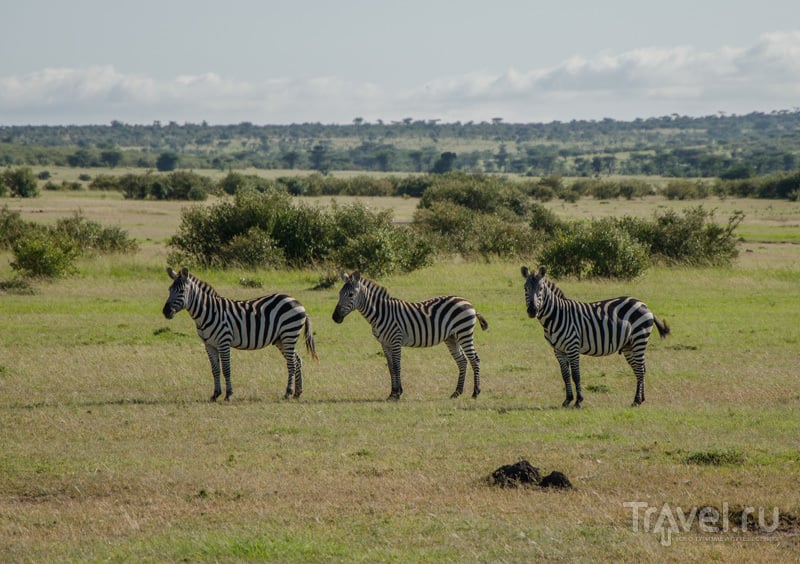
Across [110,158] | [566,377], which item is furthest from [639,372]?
[110,158]

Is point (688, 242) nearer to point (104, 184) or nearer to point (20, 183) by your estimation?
point (20, 183)

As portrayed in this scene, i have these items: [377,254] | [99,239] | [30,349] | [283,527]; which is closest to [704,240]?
[377,254]

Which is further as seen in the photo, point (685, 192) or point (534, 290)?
point (685, 192)

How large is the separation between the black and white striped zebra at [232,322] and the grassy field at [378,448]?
0.62 meters

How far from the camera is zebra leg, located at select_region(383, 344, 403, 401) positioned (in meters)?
15.2

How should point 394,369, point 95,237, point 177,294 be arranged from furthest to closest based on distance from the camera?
1. point 95,237
2. point 394,369
3. point 177,294

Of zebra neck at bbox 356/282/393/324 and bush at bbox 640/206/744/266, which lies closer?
zebra neck at bbox 356/282/393/324

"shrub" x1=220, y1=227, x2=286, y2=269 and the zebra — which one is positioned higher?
the zebra

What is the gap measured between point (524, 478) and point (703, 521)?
1.95 m

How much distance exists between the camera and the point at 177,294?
49.6 feet

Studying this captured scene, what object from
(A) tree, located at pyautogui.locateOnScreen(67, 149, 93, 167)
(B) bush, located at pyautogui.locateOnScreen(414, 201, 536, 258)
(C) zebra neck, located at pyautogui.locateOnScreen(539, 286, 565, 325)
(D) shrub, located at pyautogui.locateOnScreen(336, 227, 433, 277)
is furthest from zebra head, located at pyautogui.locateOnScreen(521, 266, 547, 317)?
(A) tree, located at pyautogui.locateOnScreen(67, 149, 93, 167)

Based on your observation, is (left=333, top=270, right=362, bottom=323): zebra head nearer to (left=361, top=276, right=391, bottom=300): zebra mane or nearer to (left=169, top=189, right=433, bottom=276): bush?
(left=361, top=276, right=391, bottom=300): zebra mane

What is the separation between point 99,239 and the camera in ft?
120

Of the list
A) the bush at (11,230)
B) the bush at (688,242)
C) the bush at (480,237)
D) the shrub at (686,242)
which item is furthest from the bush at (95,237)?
the bush at (688,242)
